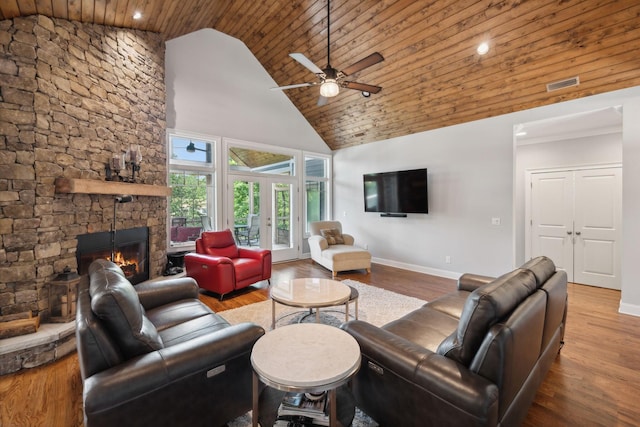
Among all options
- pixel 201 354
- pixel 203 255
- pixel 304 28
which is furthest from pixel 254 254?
pixel 304 28

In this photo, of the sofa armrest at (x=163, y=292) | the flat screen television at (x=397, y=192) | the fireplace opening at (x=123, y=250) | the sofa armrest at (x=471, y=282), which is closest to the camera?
the sofa armrest at (x=163, y=292)

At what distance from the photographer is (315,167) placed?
7.11 meters

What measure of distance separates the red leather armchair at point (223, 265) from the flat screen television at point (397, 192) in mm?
2738

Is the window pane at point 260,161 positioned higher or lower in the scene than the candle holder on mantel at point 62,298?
higher

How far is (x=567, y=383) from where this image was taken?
2109 millimetres

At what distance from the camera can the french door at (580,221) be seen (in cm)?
438

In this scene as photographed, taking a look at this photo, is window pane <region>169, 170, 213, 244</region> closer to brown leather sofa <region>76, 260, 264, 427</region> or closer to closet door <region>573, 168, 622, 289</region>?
brown leather sofa <region>76, 260, 264, 427</region>

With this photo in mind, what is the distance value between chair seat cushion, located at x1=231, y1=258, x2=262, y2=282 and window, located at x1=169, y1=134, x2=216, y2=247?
1.25 metres

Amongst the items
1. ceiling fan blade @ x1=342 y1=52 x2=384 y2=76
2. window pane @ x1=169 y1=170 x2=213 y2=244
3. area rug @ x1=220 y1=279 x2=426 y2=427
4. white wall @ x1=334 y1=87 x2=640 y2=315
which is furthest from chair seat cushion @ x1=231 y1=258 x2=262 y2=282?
white wall @ x1=334 y1=87 x2=640 y2=315

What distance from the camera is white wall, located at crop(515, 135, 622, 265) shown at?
438 centimetres

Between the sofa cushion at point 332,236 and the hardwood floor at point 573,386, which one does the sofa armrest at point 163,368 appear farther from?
the sofa cushion at point 332,236

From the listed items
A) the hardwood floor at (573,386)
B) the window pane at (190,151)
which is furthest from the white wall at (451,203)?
the window pane at (190,151)

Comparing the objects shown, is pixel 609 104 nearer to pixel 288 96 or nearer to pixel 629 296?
pixel 629 296

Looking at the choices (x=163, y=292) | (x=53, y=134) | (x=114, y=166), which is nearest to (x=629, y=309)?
(x=163, y=292)
